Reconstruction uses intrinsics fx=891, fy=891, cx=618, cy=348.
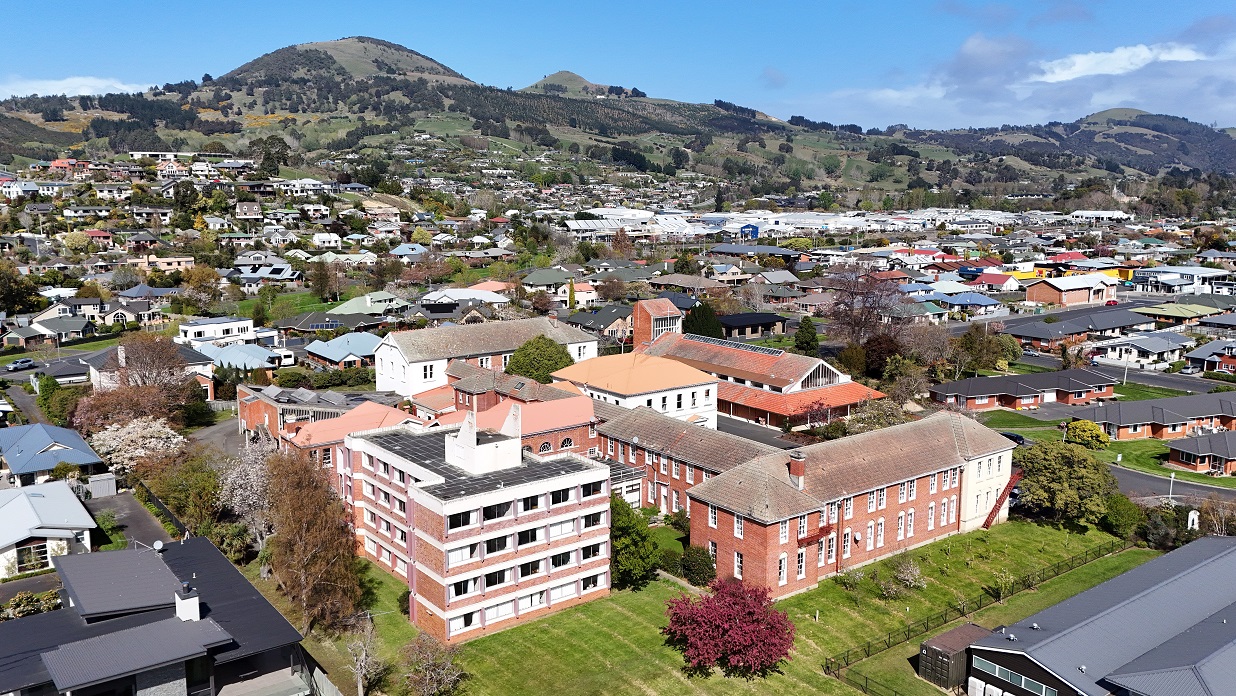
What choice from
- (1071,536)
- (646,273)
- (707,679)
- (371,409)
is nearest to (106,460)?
(371,409)

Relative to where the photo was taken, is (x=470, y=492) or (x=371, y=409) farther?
(x=371, y=409)

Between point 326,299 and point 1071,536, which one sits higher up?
point 326,299

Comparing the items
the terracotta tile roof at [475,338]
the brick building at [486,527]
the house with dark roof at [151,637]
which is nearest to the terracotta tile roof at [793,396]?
the terracotta tile roof at [475,338]

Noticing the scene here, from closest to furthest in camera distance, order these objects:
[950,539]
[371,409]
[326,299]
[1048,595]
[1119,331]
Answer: [1048,595] < [950,539] < [371,409] < [1119,331] < [326,299]

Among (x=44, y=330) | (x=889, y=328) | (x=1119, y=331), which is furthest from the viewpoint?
(x=1119, y=331)

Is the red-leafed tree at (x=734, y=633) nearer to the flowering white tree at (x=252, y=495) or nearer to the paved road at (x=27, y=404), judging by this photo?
the flowering white tree at (x=252, y=495)

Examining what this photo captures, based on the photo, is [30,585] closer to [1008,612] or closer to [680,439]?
[680,439]

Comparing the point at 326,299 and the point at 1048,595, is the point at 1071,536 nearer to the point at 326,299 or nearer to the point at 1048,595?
the point at 1048,595

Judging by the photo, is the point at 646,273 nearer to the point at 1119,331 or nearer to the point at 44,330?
the point at 1119,331
